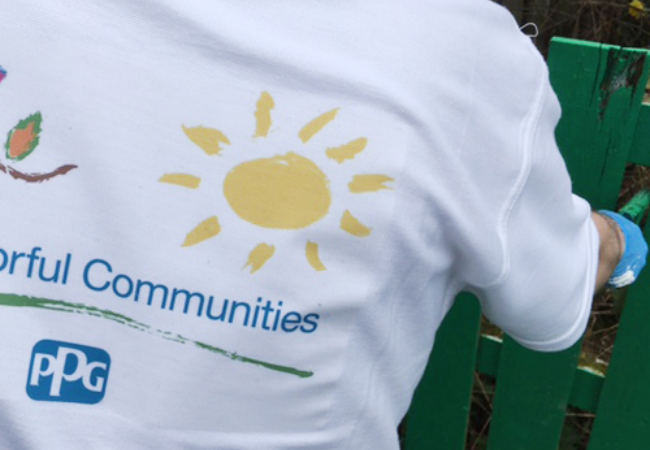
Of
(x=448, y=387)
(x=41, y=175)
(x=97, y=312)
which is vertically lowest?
(x=448, y=387)

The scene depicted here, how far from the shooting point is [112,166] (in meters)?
0.92

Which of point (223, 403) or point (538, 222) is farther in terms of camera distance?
point (538, 222)

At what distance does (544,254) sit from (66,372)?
2.12 ft

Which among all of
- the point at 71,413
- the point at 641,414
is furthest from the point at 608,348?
the point at 71,413

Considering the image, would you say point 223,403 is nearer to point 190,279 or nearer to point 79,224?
point 190,279

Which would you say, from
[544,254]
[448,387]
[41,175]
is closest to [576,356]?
[448,387]

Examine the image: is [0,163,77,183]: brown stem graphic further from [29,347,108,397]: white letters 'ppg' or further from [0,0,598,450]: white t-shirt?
[29,347,108,397]: white letters 'ppg'

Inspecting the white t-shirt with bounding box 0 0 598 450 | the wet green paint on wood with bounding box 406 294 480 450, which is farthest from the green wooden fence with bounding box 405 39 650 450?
the white t-shirt with bounding box 0 0 598 450

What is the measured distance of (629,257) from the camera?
61.7 inches

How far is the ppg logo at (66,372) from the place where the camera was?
0.96 metres

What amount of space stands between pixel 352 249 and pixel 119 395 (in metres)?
0.33

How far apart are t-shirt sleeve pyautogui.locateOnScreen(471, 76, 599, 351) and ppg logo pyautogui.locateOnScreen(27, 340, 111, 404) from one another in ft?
1.72

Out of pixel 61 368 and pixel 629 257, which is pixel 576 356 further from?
pixel 61 368

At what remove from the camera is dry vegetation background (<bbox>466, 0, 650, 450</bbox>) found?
2.35 m
